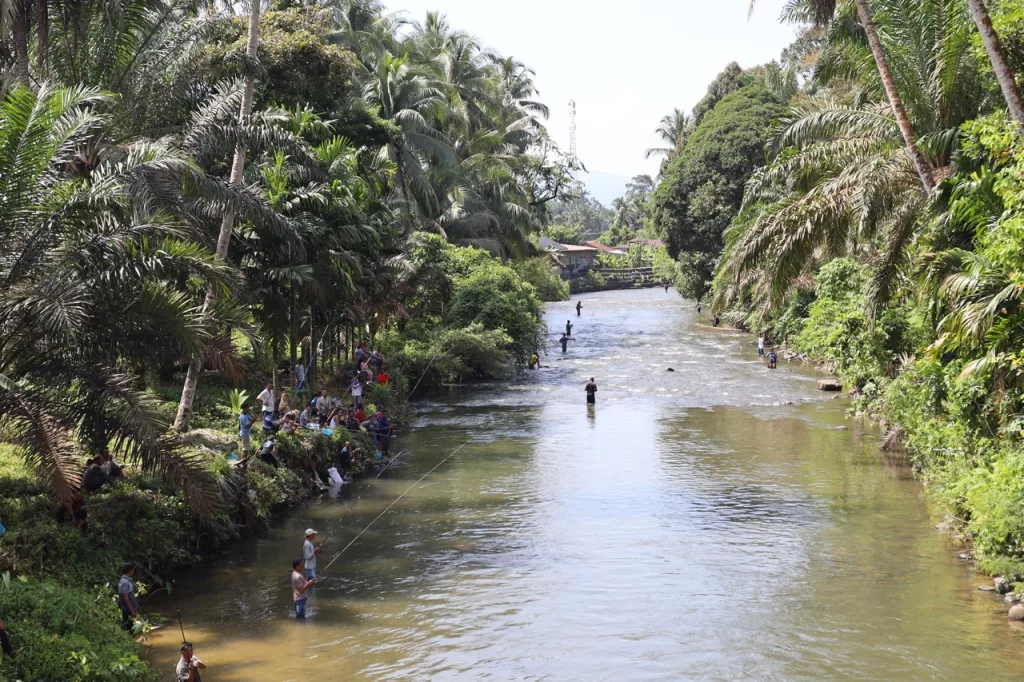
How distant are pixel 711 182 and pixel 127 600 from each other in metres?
46.3

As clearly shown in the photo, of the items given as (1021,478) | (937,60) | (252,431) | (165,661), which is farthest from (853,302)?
(165,661)

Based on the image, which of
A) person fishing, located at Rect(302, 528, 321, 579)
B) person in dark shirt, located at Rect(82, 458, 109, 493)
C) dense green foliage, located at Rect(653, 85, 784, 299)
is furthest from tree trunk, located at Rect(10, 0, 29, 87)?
dense green foliage, located at Rect(653, 85, 784, 299)

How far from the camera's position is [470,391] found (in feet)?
119

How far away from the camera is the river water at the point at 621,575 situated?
41.9ft

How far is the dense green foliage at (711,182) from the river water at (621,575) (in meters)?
27.9

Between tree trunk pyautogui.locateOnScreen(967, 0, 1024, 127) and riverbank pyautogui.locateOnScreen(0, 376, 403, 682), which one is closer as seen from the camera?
riverbank pyautogui.locateOnScreen(0, 376, 403, 682)

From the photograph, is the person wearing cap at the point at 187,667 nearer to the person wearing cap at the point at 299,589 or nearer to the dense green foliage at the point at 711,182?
the person wearing cap at the point at 299,589

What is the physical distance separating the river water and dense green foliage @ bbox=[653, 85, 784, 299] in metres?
27.9

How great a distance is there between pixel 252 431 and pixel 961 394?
1345cm

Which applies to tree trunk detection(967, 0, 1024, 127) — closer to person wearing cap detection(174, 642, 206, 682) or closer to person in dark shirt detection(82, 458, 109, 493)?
person wearing cap detection(174, 642, 206, 682)

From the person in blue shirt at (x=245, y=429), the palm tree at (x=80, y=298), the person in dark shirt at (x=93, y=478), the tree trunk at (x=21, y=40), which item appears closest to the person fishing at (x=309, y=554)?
the palm tree at (x=80, y=298)

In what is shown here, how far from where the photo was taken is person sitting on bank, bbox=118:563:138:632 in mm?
12789

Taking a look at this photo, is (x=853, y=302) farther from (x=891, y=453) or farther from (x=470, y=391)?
(x=470, y=391)

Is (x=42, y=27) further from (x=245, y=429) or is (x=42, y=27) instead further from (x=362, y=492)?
(x=362, y=492)
